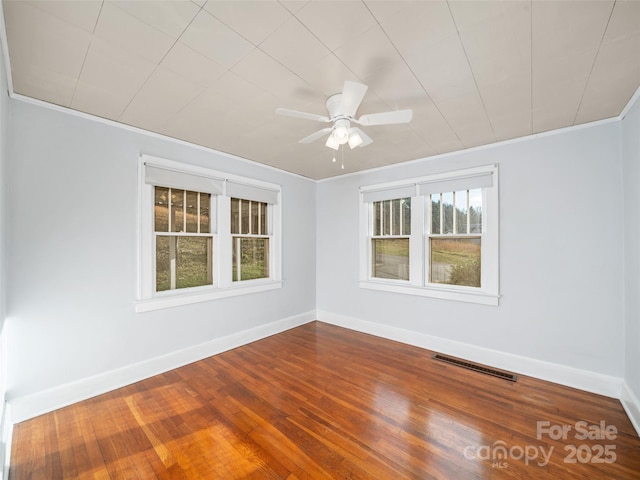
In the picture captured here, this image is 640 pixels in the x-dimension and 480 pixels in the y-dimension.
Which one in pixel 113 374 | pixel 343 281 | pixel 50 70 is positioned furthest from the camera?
pixel 343 281

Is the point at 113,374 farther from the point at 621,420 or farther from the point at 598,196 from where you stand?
the point at 598,196

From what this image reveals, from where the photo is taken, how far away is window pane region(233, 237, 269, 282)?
12.9 ft

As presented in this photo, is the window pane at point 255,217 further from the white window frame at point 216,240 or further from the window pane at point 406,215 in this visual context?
the window pane at point 406,215

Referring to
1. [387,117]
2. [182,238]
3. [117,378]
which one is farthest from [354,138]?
[117,378]

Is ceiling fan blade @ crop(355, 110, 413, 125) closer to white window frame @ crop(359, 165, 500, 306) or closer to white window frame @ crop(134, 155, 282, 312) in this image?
white window frame @ crop(359, 165, 500, 306)

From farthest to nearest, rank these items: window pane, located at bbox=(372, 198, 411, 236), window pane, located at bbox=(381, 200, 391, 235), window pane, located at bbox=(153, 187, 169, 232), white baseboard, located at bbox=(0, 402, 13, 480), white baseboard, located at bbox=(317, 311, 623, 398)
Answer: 1. window pane, located at bbox=(381, 200, 391, 235)
2. window pane, located at bbox=(372, 198, 411, 236)
3. window pane, located at bbox=(153, 187, 169, 232)
4. white baseboard, located at bbox=(317, 311, 623, 398)
5. white baseboard, located at bbox=(0, 402, 13, 480)

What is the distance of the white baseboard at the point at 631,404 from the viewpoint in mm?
2141

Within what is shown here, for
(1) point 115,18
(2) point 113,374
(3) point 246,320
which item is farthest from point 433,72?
(2) point 113,374

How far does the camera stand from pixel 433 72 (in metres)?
1.87

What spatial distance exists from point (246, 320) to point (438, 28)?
3777 mm

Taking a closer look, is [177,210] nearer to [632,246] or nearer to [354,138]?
[354,138]

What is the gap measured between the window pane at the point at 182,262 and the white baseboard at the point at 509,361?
258 cm

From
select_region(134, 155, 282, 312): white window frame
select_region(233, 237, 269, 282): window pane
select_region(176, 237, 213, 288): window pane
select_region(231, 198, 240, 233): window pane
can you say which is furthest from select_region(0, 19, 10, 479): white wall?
select_region(233, 237, 269, 282): window pane

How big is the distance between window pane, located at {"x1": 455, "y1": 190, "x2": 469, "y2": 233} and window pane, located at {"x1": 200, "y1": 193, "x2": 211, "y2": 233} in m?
3.32
